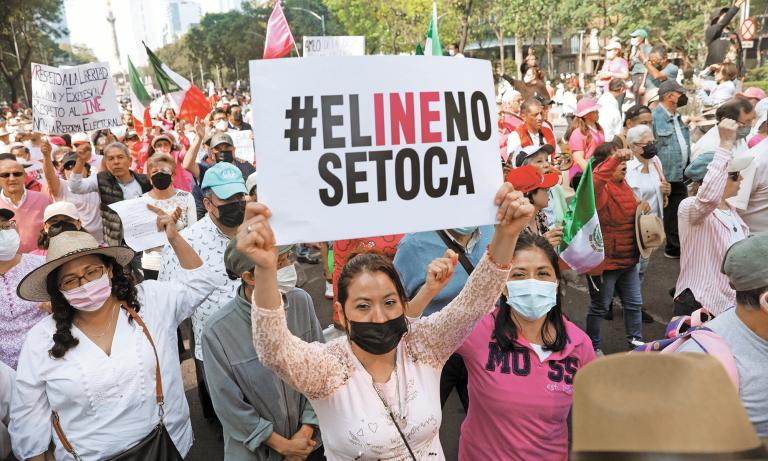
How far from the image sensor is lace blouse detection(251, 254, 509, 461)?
202cm

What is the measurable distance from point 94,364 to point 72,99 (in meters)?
5.46

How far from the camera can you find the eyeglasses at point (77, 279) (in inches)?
106

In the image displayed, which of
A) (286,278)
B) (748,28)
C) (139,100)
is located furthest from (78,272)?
(748,28)

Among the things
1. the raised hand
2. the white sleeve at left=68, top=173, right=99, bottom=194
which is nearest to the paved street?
the raised hand

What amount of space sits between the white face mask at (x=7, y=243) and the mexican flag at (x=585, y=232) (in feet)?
11.8

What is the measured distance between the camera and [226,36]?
75125 millimetres

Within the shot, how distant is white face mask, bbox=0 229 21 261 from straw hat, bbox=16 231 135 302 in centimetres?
111

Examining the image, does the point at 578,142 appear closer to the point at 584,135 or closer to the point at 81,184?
the point at 584,135

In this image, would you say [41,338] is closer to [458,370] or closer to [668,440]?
[458,370]

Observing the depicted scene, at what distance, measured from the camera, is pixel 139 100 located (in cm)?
1002

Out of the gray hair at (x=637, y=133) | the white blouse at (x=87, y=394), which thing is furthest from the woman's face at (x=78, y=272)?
the gray hair at (x=637, y=133)

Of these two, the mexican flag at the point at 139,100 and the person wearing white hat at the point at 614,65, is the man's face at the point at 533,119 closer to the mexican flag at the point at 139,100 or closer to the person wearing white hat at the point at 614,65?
the person wearing white hat at the point at 614,65

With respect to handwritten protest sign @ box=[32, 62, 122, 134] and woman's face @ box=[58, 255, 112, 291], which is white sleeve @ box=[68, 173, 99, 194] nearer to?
handwritten protest sign @ box=[32, 62, 122, 134]

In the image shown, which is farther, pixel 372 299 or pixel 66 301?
pixel 66 301
